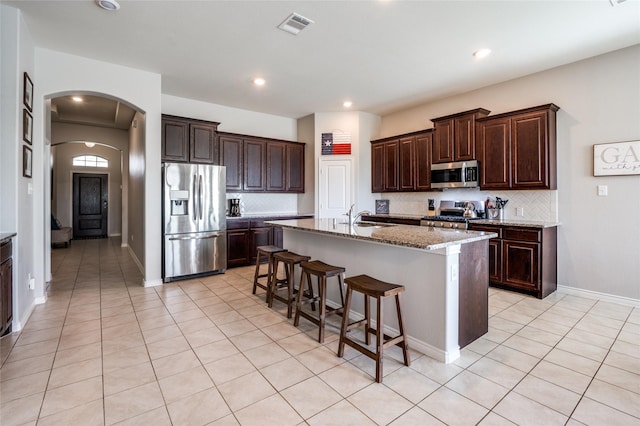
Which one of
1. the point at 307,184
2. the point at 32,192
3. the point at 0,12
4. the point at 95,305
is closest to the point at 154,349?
the point at 95,305

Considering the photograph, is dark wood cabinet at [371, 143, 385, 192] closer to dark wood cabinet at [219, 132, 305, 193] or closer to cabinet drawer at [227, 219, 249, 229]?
dark wood cabinet at [219, 132, 305, 193]

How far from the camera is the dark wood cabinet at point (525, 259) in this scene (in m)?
3.74

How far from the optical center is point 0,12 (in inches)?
111

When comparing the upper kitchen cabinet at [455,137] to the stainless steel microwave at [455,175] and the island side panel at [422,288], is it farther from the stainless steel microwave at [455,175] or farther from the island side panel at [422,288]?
the island side panel at [422,288]

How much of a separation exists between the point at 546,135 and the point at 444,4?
2.22 m

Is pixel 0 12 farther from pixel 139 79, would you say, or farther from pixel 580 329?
pixel 580 329

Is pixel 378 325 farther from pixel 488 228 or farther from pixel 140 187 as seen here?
pixel 140 187

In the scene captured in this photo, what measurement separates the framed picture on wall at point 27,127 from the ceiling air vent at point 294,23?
2.70m

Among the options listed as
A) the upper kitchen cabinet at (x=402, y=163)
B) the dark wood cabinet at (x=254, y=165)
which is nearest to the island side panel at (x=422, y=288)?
the upper kitchen cabinet at (x=402, y=163)

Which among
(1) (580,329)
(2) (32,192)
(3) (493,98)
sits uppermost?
(3) (493,98)

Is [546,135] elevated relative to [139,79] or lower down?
lower down

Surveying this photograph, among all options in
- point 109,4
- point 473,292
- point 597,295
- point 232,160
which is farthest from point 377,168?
point 109,4

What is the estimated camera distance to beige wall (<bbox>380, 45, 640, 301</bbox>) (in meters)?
3.52

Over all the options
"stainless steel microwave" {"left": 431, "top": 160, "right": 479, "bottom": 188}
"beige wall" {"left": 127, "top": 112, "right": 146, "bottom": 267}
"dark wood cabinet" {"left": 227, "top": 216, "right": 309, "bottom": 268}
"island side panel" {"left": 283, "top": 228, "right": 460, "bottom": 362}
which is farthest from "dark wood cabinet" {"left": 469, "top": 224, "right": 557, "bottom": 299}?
"beige wall" {"left": 127, "top": 112, "right": 146, "bottom": 267}
